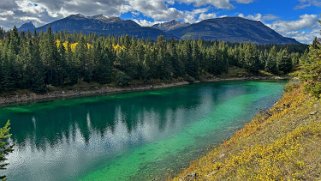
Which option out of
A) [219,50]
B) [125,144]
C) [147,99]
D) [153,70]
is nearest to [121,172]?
[125,144]

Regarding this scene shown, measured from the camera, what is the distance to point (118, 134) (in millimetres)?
58031

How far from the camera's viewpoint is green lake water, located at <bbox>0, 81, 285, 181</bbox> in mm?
39969

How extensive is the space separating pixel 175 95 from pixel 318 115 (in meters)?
80.8

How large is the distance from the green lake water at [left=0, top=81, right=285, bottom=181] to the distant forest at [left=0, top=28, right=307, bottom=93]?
14.5 metres

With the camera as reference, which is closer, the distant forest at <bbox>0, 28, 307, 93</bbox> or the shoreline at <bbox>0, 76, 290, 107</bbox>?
the shoreline at <bbox>0, 76, 290, 107</bbox>

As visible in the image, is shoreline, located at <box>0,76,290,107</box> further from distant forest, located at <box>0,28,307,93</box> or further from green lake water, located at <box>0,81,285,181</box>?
green lake water, located at <box>0,81,285,181</box>

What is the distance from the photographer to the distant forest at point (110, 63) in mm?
103375

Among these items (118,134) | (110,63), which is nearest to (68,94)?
(110,63)

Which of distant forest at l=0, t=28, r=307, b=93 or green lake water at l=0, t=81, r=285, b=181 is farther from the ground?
distant forest at l=0, t=28, r=307, b=93

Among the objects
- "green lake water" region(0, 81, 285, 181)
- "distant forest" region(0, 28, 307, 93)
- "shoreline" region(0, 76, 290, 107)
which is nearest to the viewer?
"green lake water" region(0, 81, 285, 181)

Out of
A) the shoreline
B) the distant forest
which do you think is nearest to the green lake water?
the shoreline

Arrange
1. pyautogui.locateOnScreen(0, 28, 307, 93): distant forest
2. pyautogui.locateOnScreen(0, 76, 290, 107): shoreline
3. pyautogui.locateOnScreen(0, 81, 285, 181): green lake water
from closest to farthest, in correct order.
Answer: pyautogui.locateOnScreen(0, 81, 285, 181): green lake water
pyautogui.locateOnScreen(0, 76, 290, 107): shoreline
pyautogui.locateOnScreen(0, 28, 307, 93): distant forest

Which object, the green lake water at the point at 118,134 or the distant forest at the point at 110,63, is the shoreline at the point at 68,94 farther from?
the green lake water at the point at 118,134

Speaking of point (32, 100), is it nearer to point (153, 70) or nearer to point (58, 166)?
point (153, 70)
